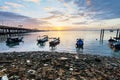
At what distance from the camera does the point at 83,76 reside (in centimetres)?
922

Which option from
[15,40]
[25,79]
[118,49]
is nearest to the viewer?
[25,79]

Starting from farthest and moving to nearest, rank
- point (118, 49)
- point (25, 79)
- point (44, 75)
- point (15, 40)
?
1. point (15, 40)
2. point (118, 49)
3. point (44, 75)
4. point (25, 79)

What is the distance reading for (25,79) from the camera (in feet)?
27.7

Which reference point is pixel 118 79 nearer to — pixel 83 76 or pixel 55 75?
pixel 83 76

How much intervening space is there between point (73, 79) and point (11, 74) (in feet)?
13.2

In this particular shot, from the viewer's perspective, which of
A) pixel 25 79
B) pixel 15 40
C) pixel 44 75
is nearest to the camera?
pixel 25 79

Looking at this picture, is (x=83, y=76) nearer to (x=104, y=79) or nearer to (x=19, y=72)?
(x=104, y=79)

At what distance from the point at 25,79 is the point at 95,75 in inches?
182

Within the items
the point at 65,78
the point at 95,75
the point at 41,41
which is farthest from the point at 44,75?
the point at 41,41

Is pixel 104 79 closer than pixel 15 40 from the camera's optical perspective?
Yes

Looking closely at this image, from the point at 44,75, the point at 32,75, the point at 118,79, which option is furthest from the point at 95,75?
the point at 32,75

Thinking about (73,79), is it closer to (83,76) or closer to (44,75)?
(83,76)

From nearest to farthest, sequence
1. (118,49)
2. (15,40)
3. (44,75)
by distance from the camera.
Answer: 1. (44,75)
2. (118,49)
3. (15,40)

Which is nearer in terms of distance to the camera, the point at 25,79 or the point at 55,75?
the point at 25,79
